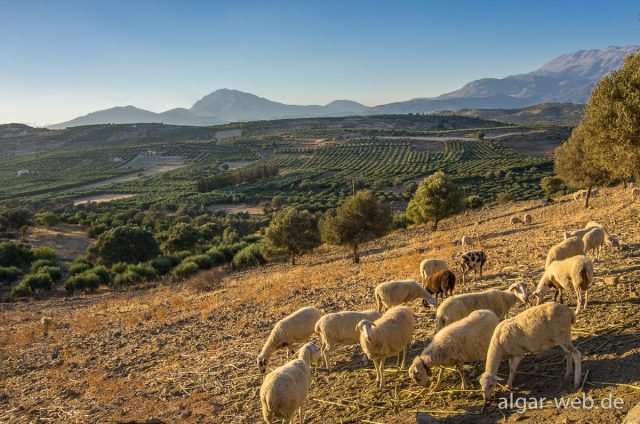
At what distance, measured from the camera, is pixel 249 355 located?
11.7 metres

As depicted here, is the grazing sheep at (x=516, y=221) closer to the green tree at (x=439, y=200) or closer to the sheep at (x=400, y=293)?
the green tree at (x=439, y=200)

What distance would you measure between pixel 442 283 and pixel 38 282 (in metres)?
28.3

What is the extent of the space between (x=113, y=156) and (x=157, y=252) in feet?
456

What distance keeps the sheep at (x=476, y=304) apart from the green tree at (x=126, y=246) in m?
34.2

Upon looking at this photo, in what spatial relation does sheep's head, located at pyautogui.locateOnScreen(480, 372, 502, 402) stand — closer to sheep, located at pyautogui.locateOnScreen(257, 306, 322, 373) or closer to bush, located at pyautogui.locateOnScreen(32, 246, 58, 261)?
sheep, located at pyautogui.locateOnScreen(257, 306, 322, 373)

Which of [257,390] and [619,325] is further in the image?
[257,390]

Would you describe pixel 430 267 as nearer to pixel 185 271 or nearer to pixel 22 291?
pixel 185 271

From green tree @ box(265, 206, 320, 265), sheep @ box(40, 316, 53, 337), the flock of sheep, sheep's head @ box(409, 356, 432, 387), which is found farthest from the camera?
green tree @ box(265, 206, 320, 265)

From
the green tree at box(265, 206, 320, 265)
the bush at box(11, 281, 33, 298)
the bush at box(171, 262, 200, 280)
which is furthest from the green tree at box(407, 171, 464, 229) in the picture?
the bush at box(11, 281, 33, 298)

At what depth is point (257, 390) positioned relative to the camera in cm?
960

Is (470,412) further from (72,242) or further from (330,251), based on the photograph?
(72,242)

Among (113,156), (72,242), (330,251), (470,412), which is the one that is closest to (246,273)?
(330,251)

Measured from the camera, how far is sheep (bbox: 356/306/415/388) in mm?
8594

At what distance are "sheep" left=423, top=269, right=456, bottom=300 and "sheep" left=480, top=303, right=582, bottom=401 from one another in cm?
525
